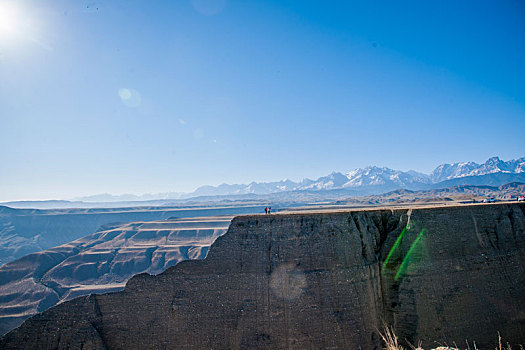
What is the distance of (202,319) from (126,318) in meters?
3.54

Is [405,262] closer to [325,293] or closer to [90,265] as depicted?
[325,293]

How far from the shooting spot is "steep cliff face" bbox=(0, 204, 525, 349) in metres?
13.8

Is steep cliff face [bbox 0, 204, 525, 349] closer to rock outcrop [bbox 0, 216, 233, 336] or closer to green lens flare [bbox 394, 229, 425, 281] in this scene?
green lens flare [bbox 394, 229, 425, 281]

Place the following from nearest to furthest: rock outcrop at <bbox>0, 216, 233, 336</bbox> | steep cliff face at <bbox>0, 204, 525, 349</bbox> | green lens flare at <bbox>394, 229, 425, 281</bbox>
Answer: steep cliff face at <bbox>0, 204, 525, 349</bbox>
green lens flare at <bbox>394, 229, 425, 281</bbox>
rock outcrop at <bbox>0, 216, 233, 336</bbox>

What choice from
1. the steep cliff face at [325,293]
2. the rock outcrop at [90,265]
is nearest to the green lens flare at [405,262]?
the steep cliff face at [325,293]

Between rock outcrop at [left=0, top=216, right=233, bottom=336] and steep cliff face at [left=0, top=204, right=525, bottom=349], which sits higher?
steep cliff face at [left=0, top=204, right=525, bottom=349]

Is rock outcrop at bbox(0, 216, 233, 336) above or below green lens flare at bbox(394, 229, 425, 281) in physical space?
below

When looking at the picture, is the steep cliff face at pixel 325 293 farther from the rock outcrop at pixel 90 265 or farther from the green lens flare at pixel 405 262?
the rock outcrop at pixel 90 265

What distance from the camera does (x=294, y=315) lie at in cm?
1395

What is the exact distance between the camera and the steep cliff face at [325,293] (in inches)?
545

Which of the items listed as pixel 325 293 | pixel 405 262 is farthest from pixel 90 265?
pixel 405 262

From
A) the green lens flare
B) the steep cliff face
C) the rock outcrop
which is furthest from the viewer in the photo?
the rock outcrop

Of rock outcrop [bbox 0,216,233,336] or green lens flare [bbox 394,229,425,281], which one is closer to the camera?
green lens flare [bbox 394,229,425,281]

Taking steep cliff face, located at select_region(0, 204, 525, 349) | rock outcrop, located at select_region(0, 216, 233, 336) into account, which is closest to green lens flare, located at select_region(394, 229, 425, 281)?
steep cliff face, located at select_region(0, 204, 525, 349)
